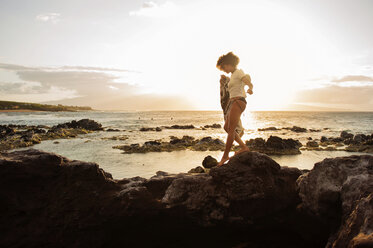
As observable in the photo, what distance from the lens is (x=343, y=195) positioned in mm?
4152

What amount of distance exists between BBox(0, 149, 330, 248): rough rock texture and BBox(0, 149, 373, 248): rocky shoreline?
18 millimetres

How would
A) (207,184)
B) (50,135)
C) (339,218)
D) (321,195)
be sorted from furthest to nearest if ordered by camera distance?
(50,135) → (207,184) → (321,195) → (339,218)

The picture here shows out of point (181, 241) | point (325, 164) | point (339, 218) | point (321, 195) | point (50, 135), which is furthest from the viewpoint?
point (50, 135)

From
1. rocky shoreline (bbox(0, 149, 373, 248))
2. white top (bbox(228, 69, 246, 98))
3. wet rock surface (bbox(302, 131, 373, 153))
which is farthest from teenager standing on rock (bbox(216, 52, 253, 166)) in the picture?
wet rock surface (bbox(302, 131, 373, 153))

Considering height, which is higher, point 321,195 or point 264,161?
point 264,161

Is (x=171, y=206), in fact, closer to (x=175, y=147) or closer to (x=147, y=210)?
(x=147, y=210)

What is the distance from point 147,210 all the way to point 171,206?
20.8 inches

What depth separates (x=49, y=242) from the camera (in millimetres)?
5004

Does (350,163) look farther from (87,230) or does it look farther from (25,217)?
(25,217)

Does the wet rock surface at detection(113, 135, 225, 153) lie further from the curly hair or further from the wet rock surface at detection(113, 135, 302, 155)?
the curly hair

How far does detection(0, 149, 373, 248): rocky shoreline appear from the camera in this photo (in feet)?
16.1

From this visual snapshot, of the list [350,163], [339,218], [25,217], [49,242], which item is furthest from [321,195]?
[25,217]

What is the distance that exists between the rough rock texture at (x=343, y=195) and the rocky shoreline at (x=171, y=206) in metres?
0.02

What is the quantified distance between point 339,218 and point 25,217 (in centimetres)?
602
